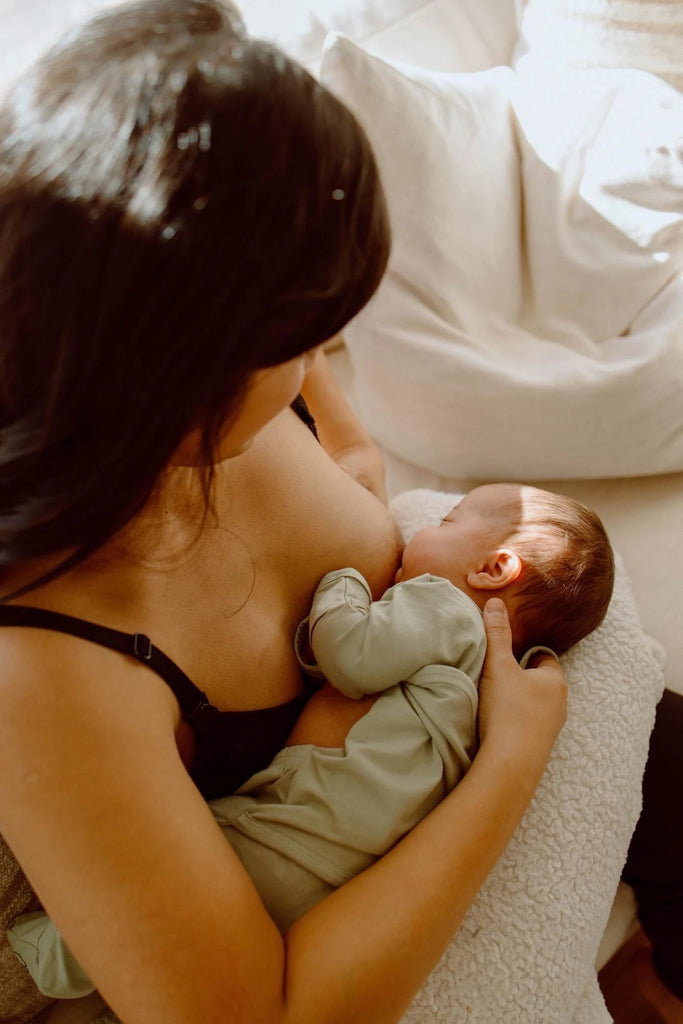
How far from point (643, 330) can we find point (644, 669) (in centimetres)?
58

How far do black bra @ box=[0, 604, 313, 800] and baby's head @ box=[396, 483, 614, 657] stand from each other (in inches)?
10.0

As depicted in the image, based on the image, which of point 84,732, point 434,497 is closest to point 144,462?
point 84,732

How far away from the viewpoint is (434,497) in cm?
118

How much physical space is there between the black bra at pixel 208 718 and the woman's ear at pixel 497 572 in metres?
0.26

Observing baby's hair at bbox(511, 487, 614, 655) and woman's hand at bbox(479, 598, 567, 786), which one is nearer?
woman's hand at bbox(479, 598, 567, 786)

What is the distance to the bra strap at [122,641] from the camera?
24.4 inches

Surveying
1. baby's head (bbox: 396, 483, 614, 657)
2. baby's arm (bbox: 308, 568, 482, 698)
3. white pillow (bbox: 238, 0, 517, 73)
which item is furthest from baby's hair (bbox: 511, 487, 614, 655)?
white pillow (bbox: 238, 0, 517, 73)

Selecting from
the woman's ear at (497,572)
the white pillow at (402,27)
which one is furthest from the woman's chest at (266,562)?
the white pillow at (402,27)

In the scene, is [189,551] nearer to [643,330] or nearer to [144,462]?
[144,462]

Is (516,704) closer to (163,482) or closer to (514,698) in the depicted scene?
(514,698)

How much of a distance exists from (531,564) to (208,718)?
466 mm

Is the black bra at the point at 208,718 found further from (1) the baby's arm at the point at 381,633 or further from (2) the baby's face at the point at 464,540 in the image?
(2) the baby's face at the point at 464,540

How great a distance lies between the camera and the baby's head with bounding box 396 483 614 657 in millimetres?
988

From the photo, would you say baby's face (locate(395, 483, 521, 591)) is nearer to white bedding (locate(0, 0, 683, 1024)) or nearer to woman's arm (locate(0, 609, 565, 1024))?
white bedding (locate(0, 0, 683, 1024))
